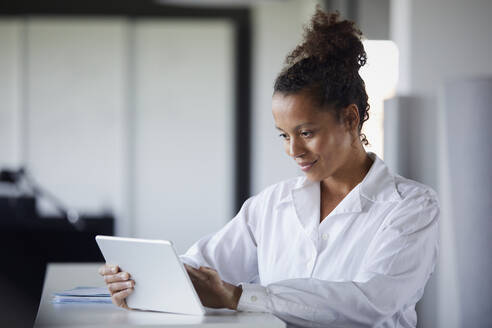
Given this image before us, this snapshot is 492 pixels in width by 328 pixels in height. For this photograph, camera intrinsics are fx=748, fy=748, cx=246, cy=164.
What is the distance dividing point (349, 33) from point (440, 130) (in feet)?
4.45

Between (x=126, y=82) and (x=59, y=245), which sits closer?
(x=59, y=245)

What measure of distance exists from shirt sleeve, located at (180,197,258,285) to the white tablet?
1.36 ft

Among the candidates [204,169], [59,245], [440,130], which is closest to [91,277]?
[440,130]

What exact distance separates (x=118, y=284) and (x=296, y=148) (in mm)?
601

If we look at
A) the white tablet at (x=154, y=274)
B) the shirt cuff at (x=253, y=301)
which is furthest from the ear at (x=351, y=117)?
the white tablet at (x=154, y=274)

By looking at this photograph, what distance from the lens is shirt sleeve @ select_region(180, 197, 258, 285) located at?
2252mm

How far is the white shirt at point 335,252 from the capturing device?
1782mm

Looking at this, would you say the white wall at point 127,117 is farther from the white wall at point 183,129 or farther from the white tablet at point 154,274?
the white tablet at point 154,274

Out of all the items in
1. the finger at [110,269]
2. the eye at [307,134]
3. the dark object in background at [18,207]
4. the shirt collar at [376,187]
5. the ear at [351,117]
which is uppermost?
the ear at [351,117]

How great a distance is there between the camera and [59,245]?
503cm

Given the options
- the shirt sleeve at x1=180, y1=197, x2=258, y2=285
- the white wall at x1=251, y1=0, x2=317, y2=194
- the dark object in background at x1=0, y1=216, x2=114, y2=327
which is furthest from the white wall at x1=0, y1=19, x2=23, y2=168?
the shirt sleeve at x1=180, y1=197, x2=258, y2=285

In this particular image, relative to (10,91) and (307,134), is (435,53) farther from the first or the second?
(10,91)

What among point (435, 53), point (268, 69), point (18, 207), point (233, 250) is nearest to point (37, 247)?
point (18, 207)

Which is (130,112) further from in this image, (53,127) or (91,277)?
(91,277)
